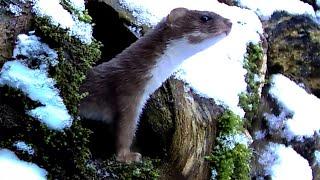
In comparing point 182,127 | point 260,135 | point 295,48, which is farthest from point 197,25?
point 295,48

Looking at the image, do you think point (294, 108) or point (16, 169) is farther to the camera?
point (294, 108)

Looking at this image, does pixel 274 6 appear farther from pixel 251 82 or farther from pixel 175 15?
pixel 175 15

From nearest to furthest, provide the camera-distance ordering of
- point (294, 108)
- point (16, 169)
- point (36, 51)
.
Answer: point (16, 169) → point (36, 51) → point (294, 108)

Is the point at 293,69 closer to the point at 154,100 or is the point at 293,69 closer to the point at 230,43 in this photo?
the point at 230,43

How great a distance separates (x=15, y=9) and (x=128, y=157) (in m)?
0.81

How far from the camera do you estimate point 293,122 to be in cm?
418

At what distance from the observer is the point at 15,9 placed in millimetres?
2889

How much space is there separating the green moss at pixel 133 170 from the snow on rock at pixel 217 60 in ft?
1.92

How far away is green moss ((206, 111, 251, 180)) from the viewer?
10.7ft

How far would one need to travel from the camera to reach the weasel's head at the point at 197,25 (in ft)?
10.3

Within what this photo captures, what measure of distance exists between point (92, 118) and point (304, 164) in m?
1.64

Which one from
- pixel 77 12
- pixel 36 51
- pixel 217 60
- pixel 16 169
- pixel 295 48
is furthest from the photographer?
pixel 295 48

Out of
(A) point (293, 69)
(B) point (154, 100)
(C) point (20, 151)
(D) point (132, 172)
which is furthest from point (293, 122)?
(C) point (20, 151)

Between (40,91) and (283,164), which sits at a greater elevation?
(40,91)
